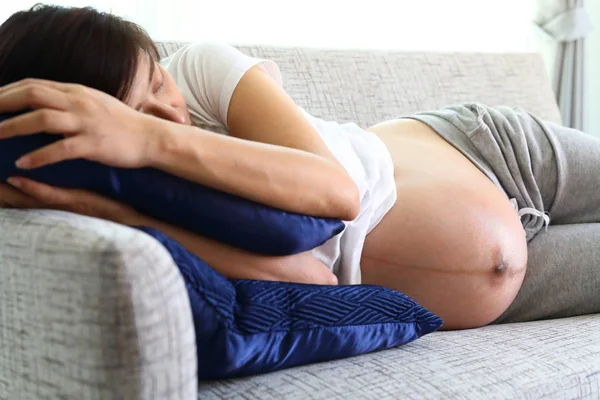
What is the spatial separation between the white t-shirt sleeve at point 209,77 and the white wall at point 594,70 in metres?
2.33

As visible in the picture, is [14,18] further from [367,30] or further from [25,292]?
[367,30]

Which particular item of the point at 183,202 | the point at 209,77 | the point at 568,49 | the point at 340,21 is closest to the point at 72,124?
the point at 183,202

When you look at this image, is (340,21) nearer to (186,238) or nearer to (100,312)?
(186,238)

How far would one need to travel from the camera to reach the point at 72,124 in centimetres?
74

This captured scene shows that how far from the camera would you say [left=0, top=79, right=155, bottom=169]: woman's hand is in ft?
2.43

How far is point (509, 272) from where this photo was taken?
1.20 meters

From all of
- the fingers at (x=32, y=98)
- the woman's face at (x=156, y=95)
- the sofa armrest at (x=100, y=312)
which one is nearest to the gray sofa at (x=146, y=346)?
the sofa armrest at (x=100, y=312)

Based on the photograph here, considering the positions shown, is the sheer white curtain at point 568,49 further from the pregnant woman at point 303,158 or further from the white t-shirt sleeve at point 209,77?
the white t-shirt sleeve at point 209,77

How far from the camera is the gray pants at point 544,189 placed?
1.29m

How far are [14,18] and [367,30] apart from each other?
1.79 meters

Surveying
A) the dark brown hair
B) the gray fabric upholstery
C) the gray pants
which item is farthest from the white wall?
the dark brown hair

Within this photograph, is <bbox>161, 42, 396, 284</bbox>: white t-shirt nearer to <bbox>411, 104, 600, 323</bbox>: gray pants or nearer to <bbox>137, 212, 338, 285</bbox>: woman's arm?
<bbox>137, 212, 338, 285</bbox>: woman's arm

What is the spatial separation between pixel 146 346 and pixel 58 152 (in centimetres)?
27

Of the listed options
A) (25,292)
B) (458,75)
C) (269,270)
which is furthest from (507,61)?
(25,292)
